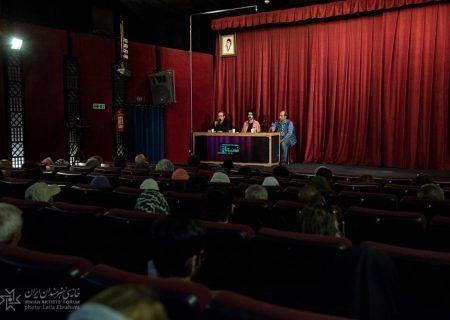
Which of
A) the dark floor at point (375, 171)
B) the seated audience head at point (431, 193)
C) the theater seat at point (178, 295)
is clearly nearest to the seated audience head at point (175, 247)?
the theater seat at point (178, 295)

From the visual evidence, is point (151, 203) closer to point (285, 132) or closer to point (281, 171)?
point (281, 171)

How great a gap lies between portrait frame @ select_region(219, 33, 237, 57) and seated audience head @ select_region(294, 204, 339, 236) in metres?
10.4

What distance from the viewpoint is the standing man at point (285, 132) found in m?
11.1

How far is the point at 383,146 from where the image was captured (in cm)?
1045

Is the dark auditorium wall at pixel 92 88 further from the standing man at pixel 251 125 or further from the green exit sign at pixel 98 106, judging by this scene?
the standing man at pixel 251 125

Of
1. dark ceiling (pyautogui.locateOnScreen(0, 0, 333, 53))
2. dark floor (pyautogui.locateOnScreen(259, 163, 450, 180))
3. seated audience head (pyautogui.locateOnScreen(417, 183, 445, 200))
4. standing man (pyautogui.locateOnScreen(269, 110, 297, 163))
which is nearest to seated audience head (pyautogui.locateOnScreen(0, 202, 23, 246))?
seated audience head (pyautogui.locateOnScreen(417, 183, 445, 200))

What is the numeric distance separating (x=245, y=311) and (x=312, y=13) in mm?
10386

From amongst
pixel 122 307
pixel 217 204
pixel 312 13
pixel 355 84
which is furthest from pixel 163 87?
pixel 122 307

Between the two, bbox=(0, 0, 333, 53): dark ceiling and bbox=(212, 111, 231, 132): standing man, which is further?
bbox=(212, 111, 231, 132): standing man

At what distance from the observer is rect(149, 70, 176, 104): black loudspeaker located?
11.2 m

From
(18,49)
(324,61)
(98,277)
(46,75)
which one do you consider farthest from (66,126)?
(98,277)

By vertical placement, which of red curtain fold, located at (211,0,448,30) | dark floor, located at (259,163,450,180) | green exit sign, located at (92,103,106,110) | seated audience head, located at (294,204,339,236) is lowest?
dark floor, located at (259,163,450,180)

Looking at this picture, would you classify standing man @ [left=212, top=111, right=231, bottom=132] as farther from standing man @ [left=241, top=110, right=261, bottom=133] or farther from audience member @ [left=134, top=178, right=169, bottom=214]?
audience member @ [left=134, top=178, right=169, bottom=214]

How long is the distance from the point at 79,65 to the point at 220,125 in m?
3.62
